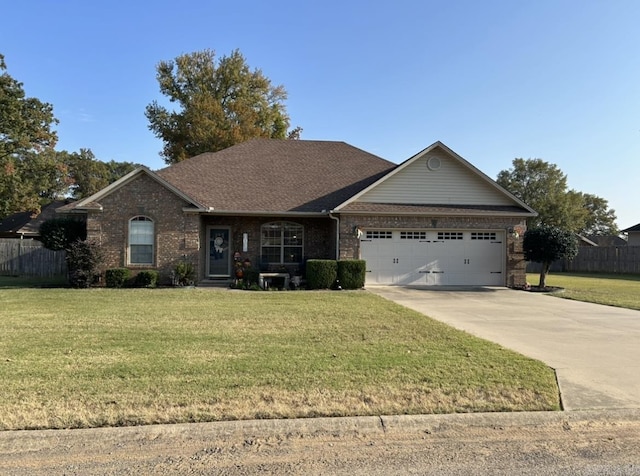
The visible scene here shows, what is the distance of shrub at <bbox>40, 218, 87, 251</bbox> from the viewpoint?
17953 mm

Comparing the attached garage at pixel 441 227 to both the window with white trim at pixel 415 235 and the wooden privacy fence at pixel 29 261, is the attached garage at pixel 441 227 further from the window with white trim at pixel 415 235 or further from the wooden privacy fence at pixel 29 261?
the wooden privacy fence at pixel 29 261

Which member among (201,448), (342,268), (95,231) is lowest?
(201,448)

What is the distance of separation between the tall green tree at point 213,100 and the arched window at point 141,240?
18.6m

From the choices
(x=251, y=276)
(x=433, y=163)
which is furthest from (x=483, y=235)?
(x=251, y=276)

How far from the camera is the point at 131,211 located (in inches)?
672

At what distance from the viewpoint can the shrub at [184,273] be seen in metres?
16.8

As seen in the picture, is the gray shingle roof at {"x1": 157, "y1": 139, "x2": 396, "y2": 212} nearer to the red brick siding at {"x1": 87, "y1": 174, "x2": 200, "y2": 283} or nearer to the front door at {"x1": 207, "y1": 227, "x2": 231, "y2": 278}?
the red brick siding at {"x1": 87, "y1": 174, "x2": 200, "y2": 283}

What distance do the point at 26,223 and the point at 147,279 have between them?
1095 inches

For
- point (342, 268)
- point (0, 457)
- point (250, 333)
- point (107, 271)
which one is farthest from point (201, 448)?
point (107, 271)

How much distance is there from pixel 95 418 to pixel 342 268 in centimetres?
1279

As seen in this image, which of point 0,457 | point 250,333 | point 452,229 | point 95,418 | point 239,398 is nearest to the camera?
point 0,457

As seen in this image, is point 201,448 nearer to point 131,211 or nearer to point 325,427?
point 325,427

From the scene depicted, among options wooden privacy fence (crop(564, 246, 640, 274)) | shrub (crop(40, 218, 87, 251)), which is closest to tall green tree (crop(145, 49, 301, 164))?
shrub (crop(40, 218, 87, 251))

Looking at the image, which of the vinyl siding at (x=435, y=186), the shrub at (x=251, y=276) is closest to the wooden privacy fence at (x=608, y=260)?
the vinyl siding at (x=435, y=186)
